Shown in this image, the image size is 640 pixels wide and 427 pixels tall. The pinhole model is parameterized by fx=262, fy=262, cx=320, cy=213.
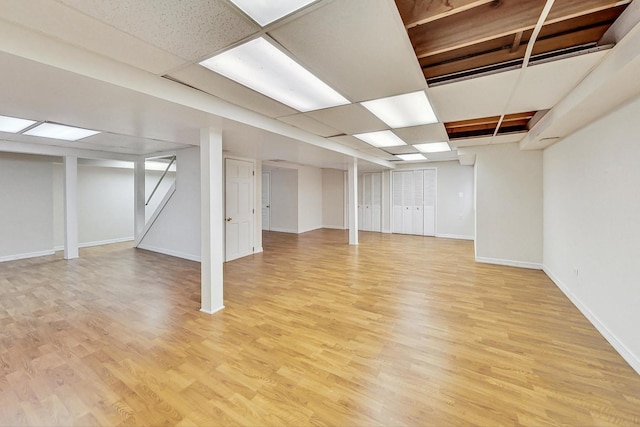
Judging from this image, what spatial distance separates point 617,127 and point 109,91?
4357 mm

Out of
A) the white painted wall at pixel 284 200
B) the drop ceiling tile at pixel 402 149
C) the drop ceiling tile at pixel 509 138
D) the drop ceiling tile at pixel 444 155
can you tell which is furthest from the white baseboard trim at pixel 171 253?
the drop ceiling tile at pixel 509 138

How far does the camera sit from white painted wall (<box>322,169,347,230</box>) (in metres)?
10.3

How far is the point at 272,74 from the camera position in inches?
84.5

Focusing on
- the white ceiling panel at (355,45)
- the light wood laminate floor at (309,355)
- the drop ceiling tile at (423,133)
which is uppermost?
the drop ceiling tile at (423,133)

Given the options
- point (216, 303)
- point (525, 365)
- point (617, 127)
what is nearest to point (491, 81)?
point (617, 127)

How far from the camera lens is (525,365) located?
2148mm

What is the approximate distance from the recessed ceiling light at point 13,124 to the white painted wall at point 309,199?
6.55m

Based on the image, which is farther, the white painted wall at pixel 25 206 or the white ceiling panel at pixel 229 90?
the white painted wall at pixel 25 206

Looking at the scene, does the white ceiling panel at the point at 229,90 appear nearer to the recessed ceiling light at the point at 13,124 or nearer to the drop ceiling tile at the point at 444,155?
the recessed ceiling light at the point at 13,124

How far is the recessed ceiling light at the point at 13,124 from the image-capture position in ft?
10.9

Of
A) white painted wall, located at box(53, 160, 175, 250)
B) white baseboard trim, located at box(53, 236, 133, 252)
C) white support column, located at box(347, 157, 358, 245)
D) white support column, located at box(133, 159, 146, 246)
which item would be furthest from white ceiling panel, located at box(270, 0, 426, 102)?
white baseboard trim, located at box(53, 236, 133, 252)

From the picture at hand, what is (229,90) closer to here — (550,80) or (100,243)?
(550,80)

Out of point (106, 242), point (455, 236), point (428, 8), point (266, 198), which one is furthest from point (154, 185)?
point (455, 236)

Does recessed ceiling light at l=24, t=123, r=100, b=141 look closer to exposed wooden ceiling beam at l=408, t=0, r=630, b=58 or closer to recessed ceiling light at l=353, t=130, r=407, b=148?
recessed ceiling light at l=353, t=130, r=407, b=148
